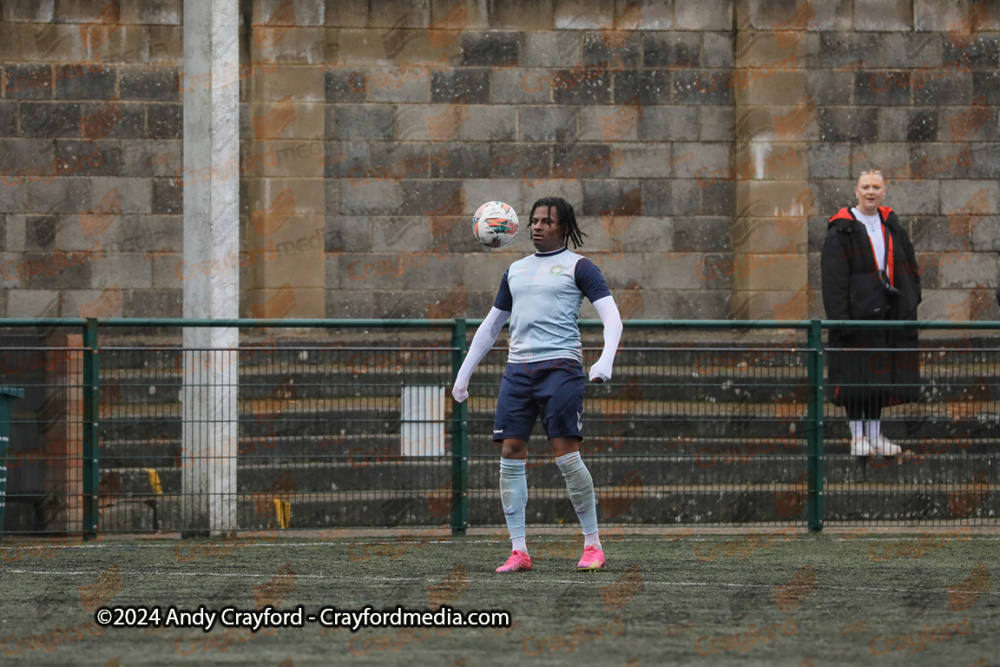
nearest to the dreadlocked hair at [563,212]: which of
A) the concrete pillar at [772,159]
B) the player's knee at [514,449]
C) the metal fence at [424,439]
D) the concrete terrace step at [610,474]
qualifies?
the player's knee at [514,449]

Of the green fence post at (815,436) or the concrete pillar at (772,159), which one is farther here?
the concrete pillar at (772,159)

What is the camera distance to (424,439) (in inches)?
457

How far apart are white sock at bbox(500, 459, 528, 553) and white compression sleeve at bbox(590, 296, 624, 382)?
0.75 m

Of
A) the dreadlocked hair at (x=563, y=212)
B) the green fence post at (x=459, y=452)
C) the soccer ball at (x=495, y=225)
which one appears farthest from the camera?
the green fence post at (x=459, y=452)

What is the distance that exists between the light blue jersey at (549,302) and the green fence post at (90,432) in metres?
3.61

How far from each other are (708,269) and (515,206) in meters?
1.92

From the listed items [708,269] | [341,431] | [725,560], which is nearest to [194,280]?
[341,431]

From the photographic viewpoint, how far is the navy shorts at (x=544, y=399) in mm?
8844

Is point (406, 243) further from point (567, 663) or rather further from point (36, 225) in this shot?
point (567, 663)

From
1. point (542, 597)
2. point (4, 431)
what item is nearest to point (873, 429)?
point (542, 597)

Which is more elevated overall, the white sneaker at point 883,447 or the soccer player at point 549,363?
the soccer player at point 549,363

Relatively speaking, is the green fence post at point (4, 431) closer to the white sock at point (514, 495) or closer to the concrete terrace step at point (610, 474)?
the concrete terrace step at point (610, 474)

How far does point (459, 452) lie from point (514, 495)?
8.52 feet

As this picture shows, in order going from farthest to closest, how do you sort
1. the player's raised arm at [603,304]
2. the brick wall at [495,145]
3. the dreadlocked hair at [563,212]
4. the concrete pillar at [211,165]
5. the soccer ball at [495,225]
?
the brick wall at [495,145] → the concrete pillar at [211,165] → the soccer ball at [495,225] → the dreadlocked hair at [563,212] → the player's raised arm at [603,304]
